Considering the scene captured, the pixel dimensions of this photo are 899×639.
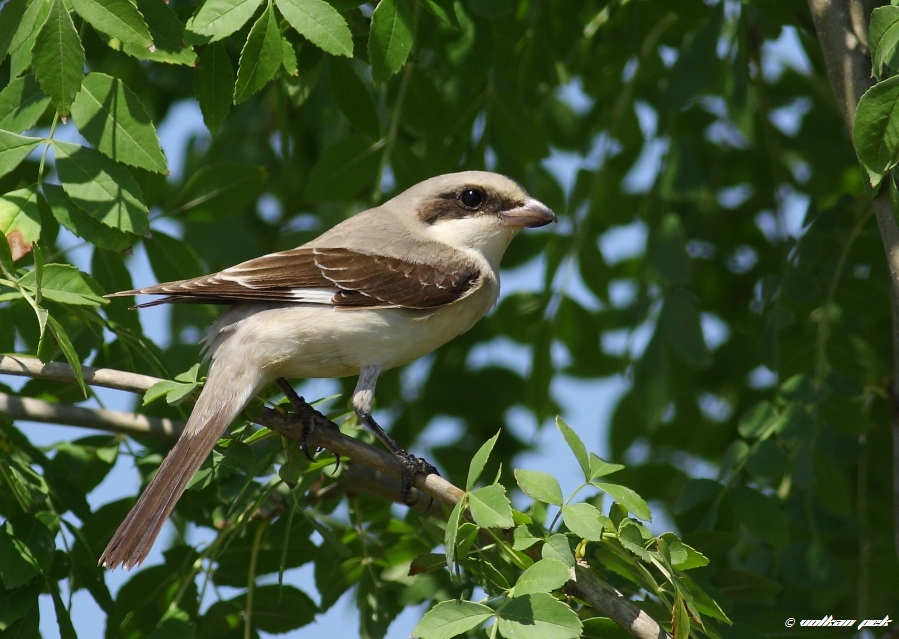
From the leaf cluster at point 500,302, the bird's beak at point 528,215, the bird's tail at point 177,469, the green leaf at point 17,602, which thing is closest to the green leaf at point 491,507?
the leaf cluster at point 500,302

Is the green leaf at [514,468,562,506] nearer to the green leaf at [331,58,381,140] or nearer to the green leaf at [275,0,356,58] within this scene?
the green leaf at [275,0,356,58]

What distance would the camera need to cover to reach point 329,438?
2.93 metres

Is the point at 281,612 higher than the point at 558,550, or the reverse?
the point at 558,550

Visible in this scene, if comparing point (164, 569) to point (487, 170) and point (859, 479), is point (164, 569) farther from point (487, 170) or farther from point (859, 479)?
point (859, 479)

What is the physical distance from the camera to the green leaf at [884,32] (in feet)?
7.04

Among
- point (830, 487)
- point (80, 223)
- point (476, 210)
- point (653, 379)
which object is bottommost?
point (830, 487)

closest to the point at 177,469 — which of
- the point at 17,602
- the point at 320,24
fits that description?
the point at 17,602

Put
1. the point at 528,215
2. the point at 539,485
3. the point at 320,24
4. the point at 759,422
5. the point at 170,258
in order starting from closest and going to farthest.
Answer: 1. the point at 539,485
2. the point at 320,24
3. the point at 759,422
4. the point at 170,258
5. the point at 528,215

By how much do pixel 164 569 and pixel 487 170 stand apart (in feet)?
6.11

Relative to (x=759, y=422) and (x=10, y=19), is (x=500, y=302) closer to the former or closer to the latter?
(x=759, y=422)

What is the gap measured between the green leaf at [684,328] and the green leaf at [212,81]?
170cm

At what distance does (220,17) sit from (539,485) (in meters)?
1.41

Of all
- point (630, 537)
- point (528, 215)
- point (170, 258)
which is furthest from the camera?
point (528, 215)

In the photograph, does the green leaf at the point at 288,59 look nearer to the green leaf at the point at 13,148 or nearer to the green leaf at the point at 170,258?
the green leaf at the point at 13,148
